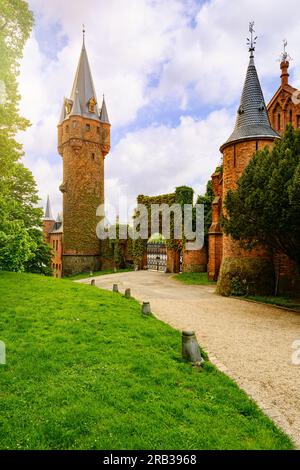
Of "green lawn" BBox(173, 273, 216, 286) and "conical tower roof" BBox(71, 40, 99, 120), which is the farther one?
"conical tower roof" BBox(71, 40, 99, 120)

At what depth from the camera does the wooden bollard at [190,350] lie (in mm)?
5898

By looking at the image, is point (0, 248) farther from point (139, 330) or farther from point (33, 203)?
point (139, 330)

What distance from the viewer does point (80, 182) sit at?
32719 mm

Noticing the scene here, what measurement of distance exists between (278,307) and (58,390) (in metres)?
10.7

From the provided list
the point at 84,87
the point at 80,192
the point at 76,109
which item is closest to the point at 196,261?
the point at 80,192

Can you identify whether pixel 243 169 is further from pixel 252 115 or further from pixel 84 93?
pixel 84 93

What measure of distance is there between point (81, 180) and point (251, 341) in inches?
1125

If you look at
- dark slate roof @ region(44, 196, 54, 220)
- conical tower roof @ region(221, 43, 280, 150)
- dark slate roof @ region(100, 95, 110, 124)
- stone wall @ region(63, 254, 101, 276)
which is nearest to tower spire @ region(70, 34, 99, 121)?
dark slate roof @ region(100, 95, 110, 124)

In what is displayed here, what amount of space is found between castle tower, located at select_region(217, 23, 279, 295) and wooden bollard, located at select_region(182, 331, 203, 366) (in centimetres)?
994

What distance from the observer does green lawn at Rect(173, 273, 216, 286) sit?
2045cm

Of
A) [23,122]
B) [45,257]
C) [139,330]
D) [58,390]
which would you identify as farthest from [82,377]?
[45,257]

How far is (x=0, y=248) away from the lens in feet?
51.1

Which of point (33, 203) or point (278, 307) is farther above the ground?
point (33, 203)

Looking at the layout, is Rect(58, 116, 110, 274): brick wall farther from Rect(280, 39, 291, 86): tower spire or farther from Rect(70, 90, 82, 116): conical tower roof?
Rect(280, 39, 291, 86): tower spire
